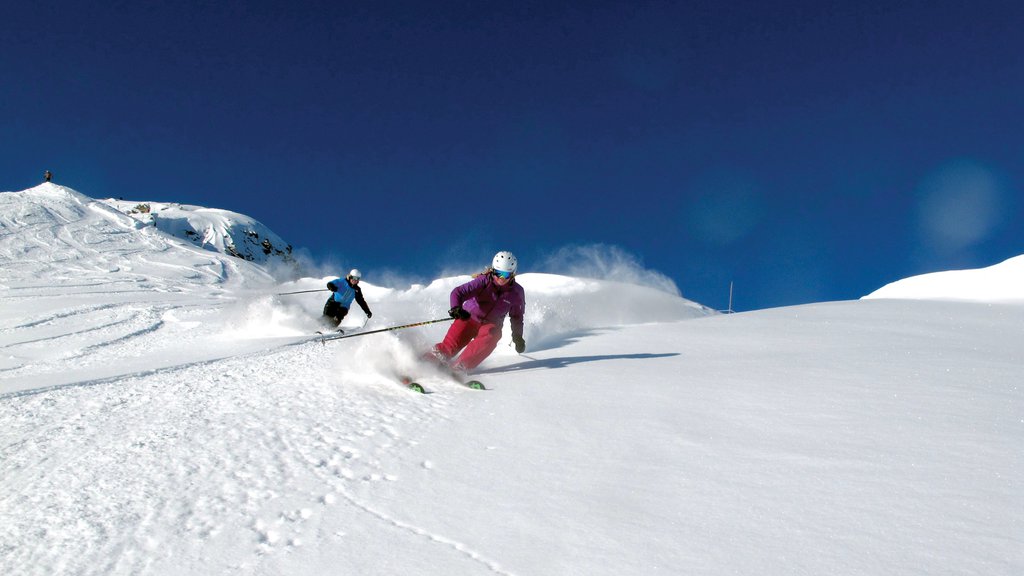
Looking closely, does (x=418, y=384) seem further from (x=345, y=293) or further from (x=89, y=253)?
(x=89, y=253)

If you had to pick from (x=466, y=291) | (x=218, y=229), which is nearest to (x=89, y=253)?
(x=466, y=291)

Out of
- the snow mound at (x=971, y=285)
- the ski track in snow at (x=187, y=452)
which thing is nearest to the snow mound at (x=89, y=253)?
the ski track in snow at (x=187, y=452)

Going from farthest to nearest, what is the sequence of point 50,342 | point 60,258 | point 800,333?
1. point 60,258
2. point 50,342
3. point 800,333

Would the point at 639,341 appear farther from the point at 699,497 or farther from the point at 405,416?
the point at 699,497

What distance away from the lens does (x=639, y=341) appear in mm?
8422

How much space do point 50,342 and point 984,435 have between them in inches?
530

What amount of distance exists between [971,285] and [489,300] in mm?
16243

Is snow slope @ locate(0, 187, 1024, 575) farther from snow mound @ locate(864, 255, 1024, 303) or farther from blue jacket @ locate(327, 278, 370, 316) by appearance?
snow mound @ locate(864, 255, 1024, 303)

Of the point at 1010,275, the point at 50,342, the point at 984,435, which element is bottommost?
the point at 50,342

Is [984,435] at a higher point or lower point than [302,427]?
higher

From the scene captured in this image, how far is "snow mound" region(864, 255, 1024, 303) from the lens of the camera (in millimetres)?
14468

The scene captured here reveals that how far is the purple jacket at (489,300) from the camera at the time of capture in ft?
22.0

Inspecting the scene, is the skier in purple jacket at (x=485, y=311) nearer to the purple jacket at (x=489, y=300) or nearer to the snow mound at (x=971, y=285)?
the purple jacket at (x=489, y=300)

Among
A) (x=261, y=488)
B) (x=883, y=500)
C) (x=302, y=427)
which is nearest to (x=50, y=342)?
(x=302, y=427)
